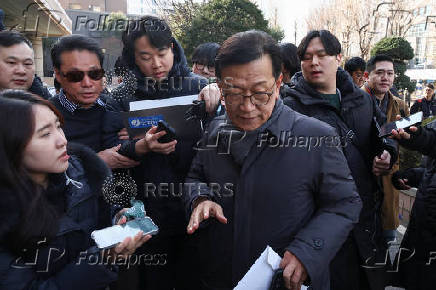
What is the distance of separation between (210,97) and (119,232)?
0.95 metres

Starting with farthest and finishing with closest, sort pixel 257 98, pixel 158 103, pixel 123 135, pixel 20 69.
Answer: pixel 20 69 → pixel 123 135 → pixel 158 103 → pixel 257 98

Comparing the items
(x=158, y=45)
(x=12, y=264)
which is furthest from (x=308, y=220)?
(x=158, y=45)

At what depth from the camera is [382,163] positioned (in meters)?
2.47

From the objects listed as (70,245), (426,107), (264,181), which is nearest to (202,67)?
(264,181)

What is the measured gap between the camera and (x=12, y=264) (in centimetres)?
135

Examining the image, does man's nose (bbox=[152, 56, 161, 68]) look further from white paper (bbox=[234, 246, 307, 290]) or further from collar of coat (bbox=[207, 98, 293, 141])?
white paper (bbox=[234, 246, 307, 290])

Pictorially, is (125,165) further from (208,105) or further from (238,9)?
(238,9)

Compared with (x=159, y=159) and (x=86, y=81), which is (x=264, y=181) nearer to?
(x=159, y=159)

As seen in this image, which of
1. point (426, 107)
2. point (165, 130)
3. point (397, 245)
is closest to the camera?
point (165, 130)

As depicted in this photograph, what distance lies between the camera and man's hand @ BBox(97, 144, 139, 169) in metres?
2.13

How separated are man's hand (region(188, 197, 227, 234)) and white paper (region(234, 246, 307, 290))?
8.3 inches

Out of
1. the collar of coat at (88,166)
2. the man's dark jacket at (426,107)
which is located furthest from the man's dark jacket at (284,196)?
the man's dark jacket at (426,107)

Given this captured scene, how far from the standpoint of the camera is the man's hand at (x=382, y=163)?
2471 mm

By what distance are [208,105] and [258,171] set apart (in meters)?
0.69
